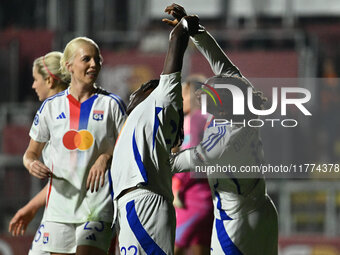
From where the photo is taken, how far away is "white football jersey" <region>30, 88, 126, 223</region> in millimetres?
5488

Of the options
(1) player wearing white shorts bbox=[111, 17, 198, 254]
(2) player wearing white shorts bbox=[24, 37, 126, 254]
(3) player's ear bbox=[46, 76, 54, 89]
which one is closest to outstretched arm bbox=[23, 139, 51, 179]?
(2) player wearing white shorts bbox=[24, 37, 126, 254]

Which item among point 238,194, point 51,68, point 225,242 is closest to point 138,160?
point 238,194

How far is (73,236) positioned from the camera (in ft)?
18.2

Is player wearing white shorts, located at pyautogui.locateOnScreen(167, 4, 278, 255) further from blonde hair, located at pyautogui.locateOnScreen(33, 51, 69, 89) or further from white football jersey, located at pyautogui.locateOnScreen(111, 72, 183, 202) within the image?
blonde hair, located at pyautogui.locateOnScreen(33, 51, 69, 89)

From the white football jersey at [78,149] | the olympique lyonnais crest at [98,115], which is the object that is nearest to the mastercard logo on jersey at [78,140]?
the white football jersey at [78,149]

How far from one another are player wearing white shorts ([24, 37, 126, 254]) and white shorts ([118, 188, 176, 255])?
2.45 ft

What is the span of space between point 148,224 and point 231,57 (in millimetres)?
10829

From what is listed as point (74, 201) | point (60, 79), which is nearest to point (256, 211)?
point (74, 201)

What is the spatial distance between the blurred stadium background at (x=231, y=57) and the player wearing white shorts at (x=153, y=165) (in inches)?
242

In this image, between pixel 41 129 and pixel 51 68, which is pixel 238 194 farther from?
pixel 51 68

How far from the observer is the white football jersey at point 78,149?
5488 mm

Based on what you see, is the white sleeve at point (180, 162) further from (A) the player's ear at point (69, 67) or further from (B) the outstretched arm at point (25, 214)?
(B) the outstretched arm at point (25, 214)

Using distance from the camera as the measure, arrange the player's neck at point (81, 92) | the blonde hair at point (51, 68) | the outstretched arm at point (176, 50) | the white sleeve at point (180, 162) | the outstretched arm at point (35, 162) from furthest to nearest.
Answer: the blonde hair at point (51, 68), the player's neck at point (81, 92), the outstretched arm at point (35, 162), the white sleeve at point (180, 162), the outstretched arm at point (176, 50)

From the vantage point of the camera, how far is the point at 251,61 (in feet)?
51.1
